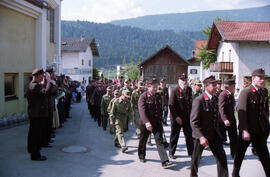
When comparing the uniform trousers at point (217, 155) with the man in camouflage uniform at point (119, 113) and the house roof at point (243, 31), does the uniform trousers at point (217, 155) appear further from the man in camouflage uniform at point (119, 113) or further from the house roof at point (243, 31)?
the house roof at point (243, 31)

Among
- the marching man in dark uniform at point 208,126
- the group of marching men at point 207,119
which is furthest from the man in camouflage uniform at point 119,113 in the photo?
the marching man in dark uniform at point 208,126

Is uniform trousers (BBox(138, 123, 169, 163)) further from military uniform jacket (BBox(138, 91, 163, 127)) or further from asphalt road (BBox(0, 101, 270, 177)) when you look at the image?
asphalt road (BBox(0, 101, 270, 177))

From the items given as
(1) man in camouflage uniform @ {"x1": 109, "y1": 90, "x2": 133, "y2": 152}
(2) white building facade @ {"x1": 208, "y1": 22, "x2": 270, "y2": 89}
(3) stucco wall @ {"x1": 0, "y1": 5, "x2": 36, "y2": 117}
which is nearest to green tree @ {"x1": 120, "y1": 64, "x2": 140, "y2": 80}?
(2) white building facade @ {"x1": 208, "y1": 22, "x2": 270, "y2": 89}

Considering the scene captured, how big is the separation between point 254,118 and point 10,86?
32.2 ft

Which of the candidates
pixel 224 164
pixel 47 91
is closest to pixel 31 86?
pixel 47 91

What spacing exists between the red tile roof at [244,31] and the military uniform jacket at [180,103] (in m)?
22.6

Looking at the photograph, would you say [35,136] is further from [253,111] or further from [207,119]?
[253,111]

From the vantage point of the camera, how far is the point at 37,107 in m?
7.28

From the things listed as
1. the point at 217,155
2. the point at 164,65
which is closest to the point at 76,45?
the point at 164,65

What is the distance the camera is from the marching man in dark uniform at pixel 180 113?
7.90 metres

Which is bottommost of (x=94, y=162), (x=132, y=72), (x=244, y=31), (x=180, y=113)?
(x=94, y=162)

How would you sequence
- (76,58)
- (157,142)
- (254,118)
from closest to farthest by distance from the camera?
(254,118)
(157,142)
(76,58)

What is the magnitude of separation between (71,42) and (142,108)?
160 ft

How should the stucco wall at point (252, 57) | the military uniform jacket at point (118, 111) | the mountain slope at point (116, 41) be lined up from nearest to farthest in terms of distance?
the military uniform jacket at point (118, 111) < the stucco wall at point (252, 57) < the mountain slope at point (116, 41)
